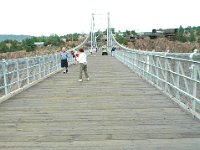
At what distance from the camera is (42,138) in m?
6.05

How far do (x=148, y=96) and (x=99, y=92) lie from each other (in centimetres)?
178

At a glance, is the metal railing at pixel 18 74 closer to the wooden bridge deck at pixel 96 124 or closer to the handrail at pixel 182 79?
the wooden bridge deck at pixel 96 124

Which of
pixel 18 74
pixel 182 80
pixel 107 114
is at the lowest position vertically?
pixel 107 114

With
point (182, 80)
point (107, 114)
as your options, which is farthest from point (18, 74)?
point (182, 80)

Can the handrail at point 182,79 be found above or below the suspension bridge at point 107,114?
above

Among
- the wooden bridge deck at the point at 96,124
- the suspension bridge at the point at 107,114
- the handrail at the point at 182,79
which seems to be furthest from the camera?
the handrail at the point at 182,79

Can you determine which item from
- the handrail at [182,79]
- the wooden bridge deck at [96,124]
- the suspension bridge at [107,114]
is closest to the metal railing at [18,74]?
the suspension bridge at [107,114]

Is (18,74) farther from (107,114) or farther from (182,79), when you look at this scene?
(182,79)

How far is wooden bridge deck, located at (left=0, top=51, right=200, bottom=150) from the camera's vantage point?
571 cm

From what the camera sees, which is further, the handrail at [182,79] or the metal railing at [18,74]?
the metal railing at [18,74]

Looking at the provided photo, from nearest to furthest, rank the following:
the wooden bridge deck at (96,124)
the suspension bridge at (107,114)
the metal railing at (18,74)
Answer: the wooden bridge deck at (96,124) < the suspension bridge at (107,114) < the metal railing at (18,74)

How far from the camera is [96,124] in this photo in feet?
23.1

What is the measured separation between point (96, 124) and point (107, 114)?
1.04 meters

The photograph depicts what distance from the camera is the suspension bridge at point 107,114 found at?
582 centimetres
